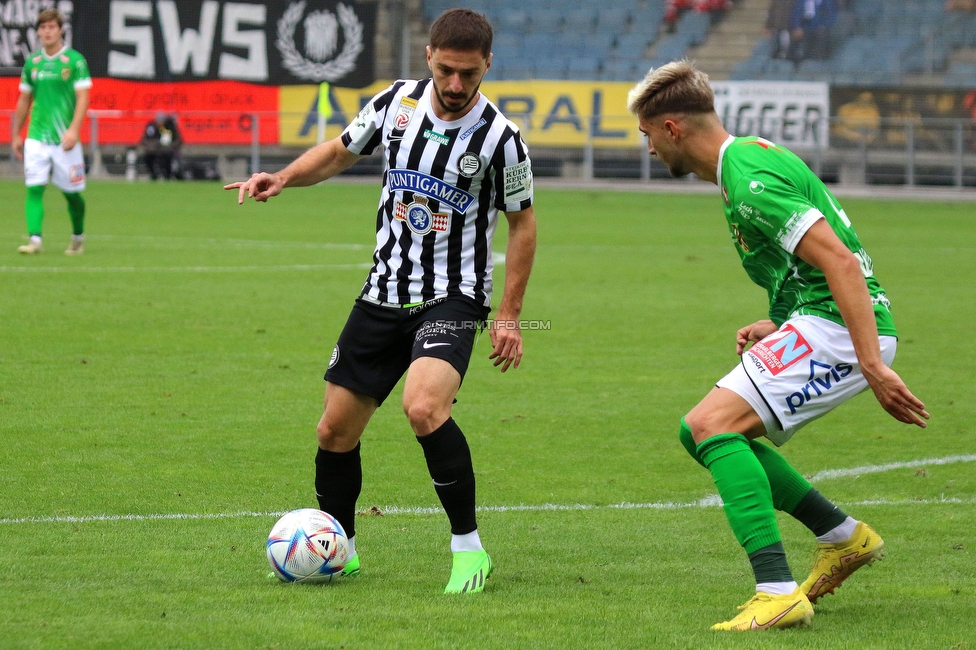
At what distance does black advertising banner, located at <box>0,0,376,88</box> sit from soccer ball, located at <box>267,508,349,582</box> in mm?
31309

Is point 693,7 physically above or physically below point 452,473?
above

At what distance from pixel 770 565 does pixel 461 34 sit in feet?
6.38

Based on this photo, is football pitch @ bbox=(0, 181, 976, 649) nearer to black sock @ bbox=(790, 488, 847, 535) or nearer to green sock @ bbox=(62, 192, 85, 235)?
black sock @ bbox=(790, 488, 847, 535)

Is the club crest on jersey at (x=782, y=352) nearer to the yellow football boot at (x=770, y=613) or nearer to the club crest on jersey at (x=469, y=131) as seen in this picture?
the yellow football boot at (x=770, y=613)

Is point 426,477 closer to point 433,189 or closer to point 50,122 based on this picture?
point 433,189

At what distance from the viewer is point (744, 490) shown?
3.97 m

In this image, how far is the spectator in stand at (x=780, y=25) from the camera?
3694 cm

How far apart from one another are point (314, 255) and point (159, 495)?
33.5 ft

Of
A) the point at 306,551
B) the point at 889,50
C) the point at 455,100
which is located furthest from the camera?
the point at 889,50

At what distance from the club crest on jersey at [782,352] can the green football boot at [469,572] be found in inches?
44.0

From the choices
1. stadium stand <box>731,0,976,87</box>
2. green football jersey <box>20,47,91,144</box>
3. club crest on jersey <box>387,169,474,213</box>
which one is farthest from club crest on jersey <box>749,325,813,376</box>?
stadium stand <box>731,0,976,87</box>

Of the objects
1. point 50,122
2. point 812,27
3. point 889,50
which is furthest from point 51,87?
point 889,50

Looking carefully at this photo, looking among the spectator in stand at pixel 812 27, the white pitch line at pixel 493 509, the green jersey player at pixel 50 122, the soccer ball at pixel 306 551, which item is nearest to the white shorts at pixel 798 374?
the soccer ball at pixel 306 551

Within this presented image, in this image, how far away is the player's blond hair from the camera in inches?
159
